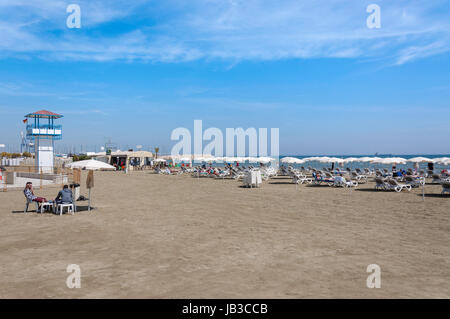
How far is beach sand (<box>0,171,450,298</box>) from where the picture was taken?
13.5 feet

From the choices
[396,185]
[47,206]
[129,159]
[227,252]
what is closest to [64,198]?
[47,206]

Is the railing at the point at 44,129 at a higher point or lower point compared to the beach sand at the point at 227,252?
higher

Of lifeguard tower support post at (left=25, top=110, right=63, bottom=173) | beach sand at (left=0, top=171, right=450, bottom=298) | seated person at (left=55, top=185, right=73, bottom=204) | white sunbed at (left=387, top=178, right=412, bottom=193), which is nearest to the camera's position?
beach sand at (left=0, top=171, right=450, bottom=298)

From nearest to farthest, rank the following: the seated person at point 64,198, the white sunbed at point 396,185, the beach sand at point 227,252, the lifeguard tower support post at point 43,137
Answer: the beach sand at point 227,252, the seated person at point 64,198, the white sunbed at point 396,185, the lifeguard tower support post at point 43,137

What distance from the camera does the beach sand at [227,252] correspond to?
410 centimetres

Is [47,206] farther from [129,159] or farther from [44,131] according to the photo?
[129,159]

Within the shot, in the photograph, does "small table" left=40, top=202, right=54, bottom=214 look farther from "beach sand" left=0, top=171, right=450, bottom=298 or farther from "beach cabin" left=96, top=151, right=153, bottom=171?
"beach cabin" left=96, top=151, right=153, bottom=171

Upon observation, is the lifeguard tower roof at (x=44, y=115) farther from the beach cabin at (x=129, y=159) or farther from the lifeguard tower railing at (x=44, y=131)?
the beach cabin at (x=129, y=159)

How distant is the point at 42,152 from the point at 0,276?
2900cm

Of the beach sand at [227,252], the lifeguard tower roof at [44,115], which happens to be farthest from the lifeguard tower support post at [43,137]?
the beach sand at [227,252]

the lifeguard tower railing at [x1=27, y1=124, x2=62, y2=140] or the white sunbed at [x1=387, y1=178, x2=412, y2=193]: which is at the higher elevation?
the lifeguard tower railing at [x1=27, y1=124, x2=62, y2=140]

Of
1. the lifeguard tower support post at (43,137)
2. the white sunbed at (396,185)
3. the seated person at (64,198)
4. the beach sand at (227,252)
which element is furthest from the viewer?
the lifeguard tower support post at (43,137)

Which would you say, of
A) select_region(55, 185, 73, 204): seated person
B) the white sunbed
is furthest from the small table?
the white sunbed

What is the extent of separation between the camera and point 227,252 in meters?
5.68
